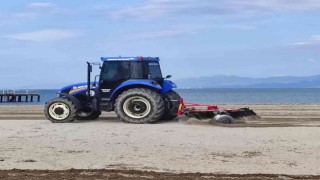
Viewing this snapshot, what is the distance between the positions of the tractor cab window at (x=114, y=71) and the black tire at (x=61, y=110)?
148cm

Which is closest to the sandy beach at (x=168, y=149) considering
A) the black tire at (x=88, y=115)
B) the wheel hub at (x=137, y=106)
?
the wheel hub at (x=137, y=106)

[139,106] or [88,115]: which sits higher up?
[139,106]

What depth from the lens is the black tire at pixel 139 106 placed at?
17.2 metres

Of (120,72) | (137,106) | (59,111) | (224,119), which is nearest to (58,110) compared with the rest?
(59,111)

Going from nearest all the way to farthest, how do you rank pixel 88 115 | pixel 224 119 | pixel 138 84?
pixel 224 119
pixel 138 84
pixel 88 115

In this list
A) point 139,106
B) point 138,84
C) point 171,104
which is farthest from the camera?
point 171,104

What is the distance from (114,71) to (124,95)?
109 centimetres

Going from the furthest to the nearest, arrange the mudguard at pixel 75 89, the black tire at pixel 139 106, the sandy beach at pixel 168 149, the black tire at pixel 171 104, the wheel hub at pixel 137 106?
1. the mudguard at pixel 75 89
2. the black tire at pixel 171 104
3. the wheel hub at pixel 137 106
4. the black tire at pixel 139 106
5. the sandy beach at pixel 168 149

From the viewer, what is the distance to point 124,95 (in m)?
17.5

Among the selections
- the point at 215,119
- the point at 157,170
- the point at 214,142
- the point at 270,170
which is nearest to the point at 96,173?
the point at 157,170

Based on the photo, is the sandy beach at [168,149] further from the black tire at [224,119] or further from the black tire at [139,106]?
the black tire at [139,106]

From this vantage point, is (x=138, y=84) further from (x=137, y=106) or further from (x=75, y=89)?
(x=75, y=89)

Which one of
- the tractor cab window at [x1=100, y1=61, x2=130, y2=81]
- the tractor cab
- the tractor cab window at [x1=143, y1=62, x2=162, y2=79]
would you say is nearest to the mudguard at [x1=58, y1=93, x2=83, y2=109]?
the tractor cab

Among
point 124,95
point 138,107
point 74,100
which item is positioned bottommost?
point 138,107
